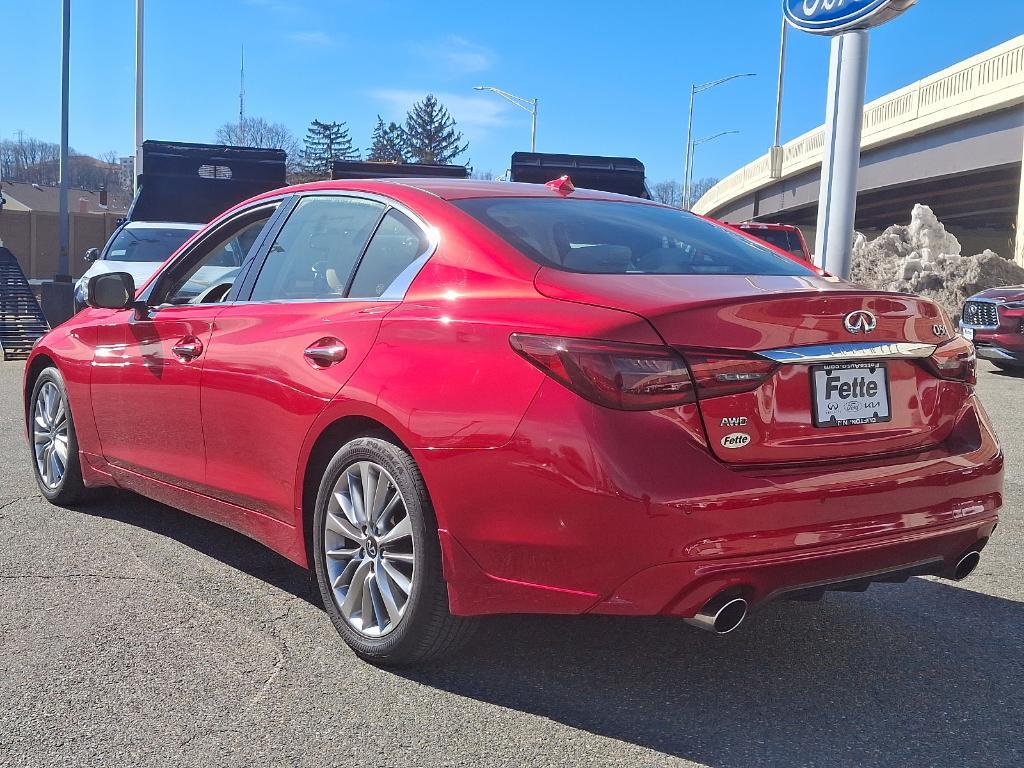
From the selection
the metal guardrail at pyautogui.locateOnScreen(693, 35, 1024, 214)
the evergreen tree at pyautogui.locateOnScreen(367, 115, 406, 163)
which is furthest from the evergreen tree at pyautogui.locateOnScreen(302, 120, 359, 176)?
the metal guardrail at pyautogui.locateOnScreen(693, 35, 1024, 214)

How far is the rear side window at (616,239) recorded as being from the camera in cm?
365

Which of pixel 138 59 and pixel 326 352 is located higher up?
pixel 138 59

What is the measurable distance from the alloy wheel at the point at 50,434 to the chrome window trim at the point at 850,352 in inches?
151

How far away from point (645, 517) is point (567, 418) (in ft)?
1.06

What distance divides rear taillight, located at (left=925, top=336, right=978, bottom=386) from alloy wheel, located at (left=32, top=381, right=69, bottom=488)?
13.3 feet

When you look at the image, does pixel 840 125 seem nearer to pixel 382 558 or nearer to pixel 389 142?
pixel 382 558

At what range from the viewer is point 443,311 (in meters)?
3.46

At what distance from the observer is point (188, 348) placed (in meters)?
4.55

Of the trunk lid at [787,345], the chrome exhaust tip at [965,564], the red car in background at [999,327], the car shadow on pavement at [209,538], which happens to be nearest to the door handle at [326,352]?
the trunk lid at [787,345]

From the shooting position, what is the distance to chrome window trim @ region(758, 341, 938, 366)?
123 inches

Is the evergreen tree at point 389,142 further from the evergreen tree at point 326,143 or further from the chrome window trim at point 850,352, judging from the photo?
the chrome window trim at point 850,352

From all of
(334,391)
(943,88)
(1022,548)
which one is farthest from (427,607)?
(943,88)

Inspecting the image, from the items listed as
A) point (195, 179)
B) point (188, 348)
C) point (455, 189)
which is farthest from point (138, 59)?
point (455, 189)

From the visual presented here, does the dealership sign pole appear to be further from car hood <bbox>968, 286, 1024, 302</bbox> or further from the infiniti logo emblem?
the infiniti logo emblem
